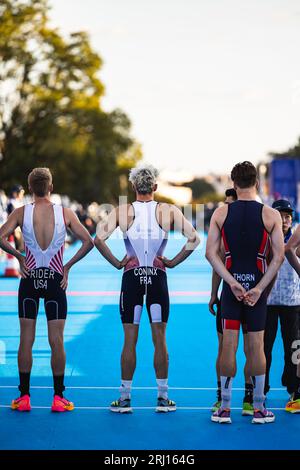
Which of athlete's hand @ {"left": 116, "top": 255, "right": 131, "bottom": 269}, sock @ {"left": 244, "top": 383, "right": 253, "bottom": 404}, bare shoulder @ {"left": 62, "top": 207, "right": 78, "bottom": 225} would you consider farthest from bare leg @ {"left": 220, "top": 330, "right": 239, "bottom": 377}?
bare shoulder @ {"left": 62, "top": 207, "right": 78, "bottom": 225}

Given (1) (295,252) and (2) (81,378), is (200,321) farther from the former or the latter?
(1) (295,252)

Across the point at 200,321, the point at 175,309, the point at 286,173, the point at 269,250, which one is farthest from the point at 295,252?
the point at 286,173

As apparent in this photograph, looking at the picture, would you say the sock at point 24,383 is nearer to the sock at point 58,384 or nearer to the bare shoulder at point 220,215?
the sock at point 58,384

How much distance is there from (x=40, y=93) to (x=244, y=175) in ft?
147

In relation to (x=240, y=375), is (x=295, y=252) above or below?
above

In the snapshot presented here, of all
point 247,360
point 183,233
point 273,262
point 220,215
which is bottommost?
point 247,360

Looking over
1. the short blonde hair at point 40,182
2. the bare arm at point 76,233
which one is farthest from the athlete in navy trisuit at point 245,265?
the short blonde hair at point 40,182

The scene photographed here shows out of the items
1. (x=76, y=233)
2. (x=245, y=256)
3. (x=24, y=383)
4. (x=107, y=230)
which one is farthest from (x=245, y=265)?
(x=24, y=383)

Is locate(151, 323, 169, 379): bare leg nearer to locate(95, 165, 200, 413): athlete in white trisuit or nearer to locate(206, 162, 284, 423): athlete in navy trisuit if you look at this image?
locate(95, 165, 200, 413): athlete in white trisuit

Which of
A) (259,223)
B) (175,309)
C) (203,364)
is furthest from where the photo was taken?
(175,309)

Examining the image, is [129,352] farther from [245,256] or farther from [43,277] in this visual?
[245,256]

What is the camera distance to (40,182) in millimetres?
6441
